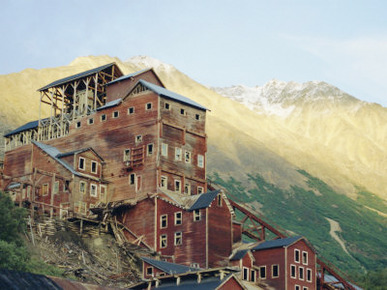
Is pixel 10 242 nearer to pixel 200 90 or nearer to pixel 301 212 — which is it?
pixel 301 212

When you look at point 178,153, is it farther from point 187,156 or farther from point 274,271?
point 274,271

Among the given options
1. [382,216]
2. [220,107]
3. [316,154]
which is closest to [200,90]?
[220,107]

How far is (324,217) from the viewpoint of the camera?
5413 inches

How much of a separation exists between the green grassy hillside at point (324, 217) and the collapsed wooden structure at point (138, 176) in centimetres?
3999

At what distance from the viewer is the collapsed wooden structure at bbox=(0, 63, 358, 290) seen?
70.5 meters

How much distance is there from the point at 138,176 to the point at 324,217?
68.8m

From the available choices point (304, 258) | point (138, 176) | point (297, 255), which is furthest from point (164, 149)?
point (304, 258)

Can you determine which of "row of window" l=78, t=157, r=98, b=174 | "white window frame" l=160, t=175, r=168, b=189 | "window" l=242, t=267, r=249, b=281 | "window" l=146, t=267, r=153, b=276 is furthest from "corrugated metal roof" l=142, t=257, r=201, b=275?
"row of window" l=78, t=157, r=98, b=174

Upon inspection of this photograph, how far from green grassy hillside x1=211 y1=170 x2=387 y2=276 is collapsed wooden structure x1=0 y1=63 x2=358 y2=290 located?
39993 mm

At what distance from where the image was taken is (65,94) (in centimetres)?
9069

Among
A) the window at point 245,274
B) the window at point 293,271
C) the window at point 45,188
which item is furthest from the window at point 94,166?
the window at point 293,271

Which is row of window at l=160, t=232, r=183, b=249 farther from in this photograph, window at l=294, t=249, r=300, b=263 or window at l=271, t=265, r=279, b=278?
window at l=294, t=249, r=300, b=263

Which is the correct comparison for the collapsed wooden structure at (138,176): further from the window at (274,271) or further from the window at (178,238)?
the window at (274,271)

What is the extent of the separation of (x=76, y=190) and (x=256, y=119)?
418 feet
